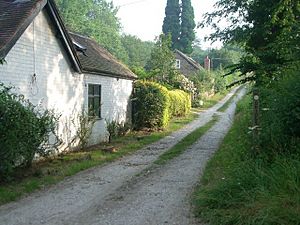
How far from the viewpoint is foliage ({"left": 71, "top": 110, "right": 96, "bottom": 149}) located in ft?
53.1

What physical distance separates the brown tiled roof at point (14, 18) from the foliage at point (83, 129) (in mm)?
4884

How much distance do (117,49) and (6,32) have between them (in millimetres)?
69977

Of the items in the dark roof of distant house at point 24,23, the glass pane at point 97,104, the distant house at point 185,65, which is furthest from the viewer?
the distant house at point 185,65

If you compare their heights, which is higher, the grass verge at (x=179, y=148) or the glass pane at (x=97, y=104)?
the glass pane at (x=97, y=104)

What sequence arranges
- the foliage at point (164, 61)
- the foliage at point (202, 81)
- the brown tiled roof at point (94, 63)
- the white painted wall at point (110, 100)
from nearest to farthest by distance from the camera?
the brown tiled roof at point (94, 63) < the white painted wall at point (110, 100) < the foliage at point (164, 61) < the foliage at point (202, 81)

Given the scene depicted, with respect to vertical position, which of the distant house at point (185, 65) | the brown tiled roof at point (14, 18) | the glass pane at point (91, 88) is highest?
the distant house at point (185, 65)

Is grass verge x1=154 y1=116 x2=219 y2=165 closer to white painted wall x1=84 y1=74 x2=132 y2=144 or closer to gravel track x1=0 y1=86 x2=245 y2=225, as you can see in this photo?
gravel track x1=0 y1=86 x2=245 y2=225

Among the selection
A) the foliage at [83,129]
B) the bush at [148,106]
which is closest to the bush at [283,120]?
A: the foliage at [83,129]

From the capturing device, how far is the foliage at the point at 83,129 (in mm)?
16172

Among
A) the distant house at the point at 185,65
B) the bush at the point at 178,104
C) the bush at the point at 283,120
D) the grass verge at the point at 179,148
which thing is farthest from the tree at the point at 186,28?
the bush at the point at 283,120

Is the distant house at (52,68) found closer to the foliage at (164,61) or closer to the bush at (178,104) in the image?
the bush at (178,104)

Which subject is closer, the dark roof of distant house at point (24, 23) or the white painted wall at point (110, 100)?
the dark roof of distant house at point (24, 23)

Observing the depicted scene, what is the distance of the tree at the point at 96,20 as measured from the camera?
2665 inches

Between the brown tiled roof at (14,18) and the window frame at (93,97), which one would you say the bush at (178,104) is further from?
the brown tiled roof at (14,18)
